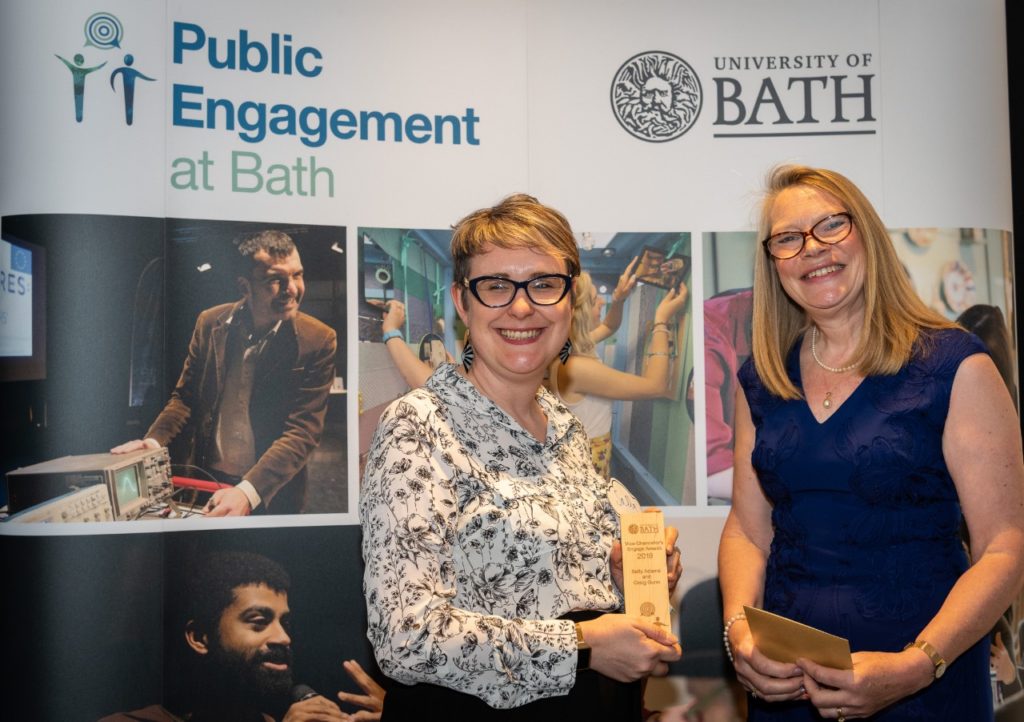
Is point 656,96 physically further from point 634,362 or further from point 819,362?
point 819,362

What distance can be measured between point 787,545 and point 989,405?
0.56 m

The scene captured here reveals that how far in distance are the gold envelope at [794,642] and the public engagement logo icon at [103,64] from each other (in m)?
2.63

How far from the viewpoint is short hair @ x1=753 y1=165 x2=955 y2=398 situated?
6.88ft

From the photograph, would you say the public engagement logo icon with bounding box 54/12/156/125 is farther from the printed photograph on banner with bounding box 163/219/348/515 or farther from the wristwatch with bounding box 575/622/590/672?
the wristwatch with bounding box 575/622/590/672

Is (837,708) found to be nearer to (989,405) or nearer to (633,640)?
(633,640)

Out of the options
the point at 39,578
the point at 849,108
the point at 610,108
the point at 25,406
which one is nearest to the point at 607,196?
the point at 610,108

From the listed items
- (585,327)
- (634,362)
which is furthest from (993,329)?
(585,327)

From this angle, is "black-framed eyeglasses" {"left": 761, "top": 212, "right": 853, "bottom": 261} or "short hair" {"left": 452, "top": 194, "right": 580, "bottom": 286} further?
"black-framed eyeglasses" {"left": 761, "top": 212, "right": 853, "bottom": 261}

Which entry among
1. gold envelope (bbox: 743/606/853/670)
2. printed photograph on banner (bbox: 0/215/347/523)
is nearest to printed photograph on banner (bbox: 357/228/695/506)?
printed photograph on banner (bbox: 0/215/347/523)

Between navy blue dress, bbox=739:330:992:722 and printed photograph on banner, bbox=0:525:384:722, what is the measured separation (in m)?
1.75

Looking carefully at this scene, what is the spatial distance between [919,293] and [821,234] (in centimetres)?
149

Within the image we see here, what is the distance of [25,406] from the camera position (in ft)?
9.77

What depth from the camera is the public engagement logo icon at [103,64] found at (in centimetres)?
305

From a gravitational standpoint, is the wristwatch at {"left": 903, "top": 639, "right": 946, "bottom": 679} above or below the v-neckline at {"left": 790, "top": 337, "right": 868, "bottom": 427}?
below
